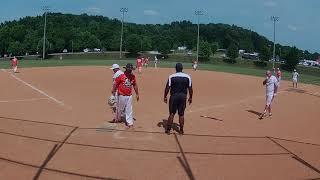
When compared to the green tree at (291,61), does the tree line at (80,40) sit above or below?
above

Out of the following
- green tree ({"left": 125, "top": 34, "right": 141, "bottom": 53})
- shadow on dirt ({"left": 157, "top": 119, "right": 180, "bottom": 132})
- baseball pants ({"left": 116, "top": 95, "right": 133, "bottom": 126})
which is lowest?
shadow on dirt ({"left": 157, "top": 119, "right": 180, "bottom": 132})

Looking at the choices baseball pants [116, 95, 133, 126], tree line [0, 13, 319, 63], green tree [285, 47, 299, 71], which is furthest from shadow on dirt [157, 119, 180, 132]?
tree line [0, 13, 319, 63]

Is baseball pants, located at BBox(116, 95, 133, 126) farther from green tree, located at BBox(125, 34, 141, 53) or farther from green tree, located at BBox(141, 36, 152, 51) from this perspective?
green tree, located at BBox(141, 36, 152, 51)

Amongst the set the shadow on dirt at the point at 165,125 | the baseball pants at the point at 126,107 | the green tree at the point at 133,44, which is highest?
the green tree at the point at 133,44

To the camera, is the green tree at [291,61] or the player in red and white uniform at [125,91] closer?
the player in red and white uniform at [125,91]

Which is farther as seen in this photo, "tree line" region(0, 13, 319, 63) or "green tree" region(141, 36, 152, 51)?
"green tree" region(141, 36, 152, 51)

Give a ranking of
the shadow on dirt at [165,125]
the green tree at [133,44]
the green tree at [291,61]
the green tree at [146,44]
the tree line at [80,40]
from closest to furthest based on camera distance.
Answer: the shadow on dirt at [165,125] < the green tree at [291,61] < the green tree at [133,44] < the tree line at [80,40] < the green tree at [146,44]

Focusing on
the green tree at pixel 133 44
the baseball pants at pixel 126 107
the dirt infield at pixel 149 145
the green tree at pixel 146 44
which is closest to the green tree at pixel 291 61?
the green tree at pixel 133 44

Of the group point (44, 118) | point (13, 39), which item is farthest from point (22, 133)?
point (13, 39)

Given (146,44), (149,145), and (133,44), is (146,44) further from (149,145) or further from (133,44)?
(149,145)

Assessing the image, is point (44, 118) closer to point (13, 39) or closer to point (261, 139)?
point (261, 139)

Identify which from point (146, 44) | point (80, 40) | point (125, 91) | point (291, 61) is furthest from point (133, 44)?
point (125, 91)

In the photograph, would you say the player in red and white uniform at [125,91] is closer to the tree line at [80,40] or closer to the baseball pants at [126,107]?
the baseball pants at [126,107]

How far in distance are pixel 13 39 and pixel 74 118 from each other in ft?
377
